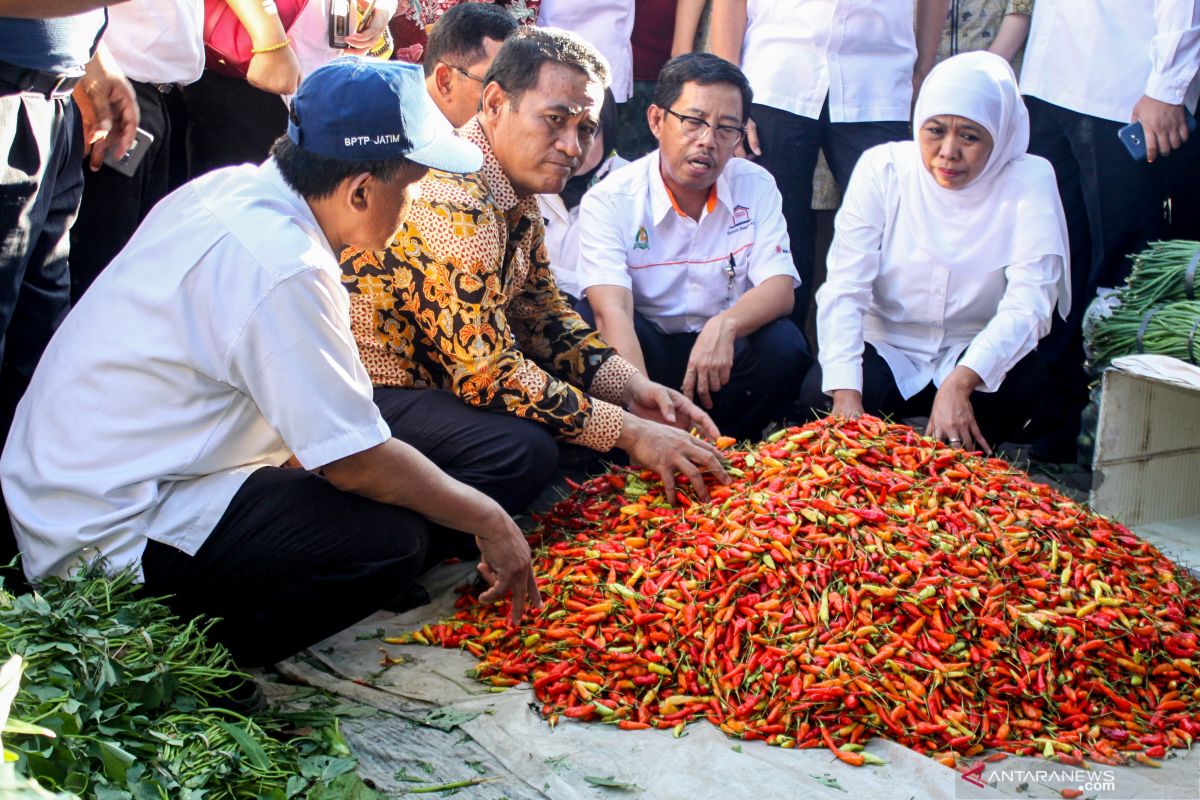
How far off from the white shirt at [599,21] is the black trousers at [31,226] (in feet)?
8.05

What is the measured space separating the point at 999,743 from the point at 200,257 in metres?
1.92

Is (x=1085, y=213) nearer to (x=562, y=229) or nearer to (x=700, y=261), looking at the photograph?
(x=700, y=261)

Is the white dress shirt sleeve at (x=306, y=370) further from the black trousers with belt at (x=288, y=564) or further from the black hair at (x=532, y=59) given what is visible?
the black hair at (x=532, y=59)

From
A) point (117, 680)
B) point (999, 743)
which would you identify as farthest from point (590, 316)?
point (117, 680)

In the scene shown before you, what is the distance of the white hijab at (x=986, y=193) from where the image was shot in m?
4.14

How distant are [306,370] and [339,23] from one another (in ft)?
6.77

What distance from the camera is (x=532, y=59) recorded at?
3.23 m

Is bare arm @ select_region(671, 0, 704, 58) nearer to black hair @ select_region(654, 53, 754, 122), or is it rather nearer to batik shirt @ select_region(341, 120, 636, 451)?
black hair @ select_region(654, 53, 754, 122)

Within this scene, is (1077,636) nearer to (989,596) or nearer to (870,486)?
(989,596)

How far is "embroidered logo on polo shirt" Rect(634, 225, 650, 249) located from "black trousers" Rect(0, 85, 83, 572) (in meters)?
2.08

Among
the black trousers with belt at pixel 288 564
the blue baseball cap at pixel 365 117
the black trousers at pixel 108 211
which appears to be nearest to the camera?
the blue baseball cap at pixel 365 117

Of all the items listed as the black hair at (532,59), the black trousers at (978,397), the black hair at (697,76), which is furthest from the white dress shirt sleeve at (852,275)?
the black hair at (532,59)

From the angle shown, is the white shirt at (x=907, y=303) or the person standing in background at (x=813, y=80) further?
the person standing in background at (x=813, y=80)

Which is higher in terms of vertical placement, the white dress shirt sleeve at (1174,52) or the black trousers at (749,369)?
the white dress shirt sleeve at (1174,52)
